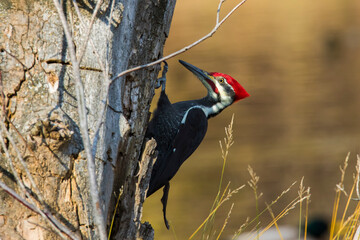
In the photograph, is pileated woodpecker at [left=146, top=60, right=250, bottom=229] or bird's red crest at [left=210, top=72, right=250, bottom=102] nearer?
pileated woodpecker at [left=146, top=60, right=250, bottom=229]

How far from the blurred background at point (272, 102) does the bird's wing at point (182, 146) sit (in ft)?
7.41

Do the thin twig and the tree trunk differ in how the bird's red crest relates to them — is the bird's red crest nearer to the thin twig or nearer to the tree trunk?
the tree trunk

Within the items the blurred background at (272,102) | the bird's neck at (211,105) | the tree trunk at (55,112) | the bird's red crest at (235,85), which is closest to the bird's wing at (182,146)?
the bird's neck at (211,105)

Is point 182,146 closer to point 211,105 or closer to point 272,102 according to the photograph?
point 211,105

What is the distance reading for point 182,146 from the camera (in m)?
3.42

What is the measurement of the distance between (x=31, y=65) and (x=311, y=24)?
43.3 feet

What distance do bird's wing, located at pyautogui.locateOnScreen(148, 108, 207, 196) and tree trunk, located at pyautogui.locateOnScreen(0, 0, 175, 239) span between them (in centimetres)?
112

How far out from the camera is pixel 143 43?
226 cm

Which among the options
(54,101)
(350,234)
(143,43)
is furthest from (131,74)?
(350,234)

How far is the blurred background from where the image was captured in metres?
6.66

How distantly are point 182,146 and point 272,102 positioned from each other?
6.58m

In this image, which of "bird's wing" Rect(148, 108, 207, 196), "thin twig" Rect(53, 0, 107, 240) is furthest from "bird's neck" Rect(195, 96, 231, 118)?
"thin twig" Rect(53, 0, 107, 240)

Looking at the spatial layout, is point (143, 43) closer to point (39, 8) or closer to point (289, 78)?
point (39, 8)

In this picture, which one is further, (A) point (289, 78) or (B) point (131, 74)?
(A) point (289, 78)
